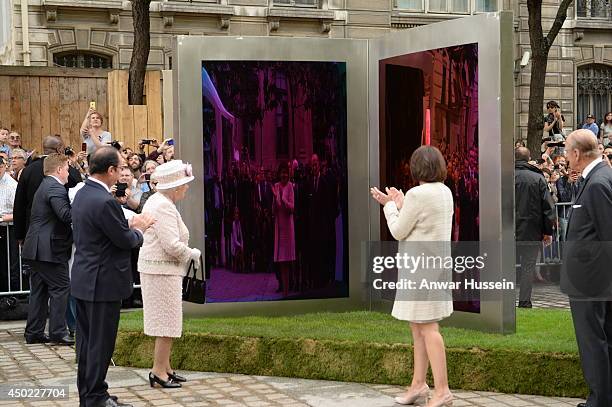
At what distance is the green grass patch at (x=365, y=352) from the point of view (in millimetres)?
7532

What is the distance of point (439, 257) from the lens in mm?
6965

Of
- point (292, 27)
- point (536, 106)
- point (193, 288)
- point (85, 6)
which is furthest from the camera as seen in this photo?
point (292, 27)

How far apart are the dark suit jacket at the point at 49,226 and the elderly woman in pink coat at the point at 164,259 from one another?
221 centimetres

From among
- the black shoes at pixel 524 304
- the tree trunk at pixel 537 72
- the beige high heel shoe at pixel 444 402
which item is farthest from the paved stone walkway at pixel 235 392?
the tree trunk at pixel 537 72

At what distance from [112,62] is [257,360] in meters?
17.5

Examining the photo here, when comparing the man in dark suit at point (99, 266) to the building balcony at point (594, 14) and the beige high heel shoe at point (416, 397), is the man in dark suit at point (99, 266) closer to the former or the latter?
the beige high heel shoe at point (416, 397)

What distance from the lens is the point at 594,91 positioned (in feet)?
98.9

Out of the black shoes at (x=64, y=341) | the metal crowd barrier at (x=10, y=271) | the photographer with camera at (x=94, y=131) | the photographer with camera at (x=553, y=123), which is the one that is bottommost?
the black shoes at (x=64, y=341)

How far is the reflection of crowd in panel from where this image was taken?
9867mm

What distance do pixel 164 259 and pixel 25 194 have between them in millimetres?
3386

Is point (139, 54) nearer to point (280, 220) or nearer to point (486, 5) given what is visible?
point (280, 220)

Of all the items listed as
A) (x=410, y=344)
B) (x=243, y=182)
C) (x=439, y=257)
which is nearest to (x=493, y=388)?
(x=410, y=344)

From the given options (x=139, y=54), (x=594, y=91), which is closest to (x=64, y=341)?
(x=139, y=54)

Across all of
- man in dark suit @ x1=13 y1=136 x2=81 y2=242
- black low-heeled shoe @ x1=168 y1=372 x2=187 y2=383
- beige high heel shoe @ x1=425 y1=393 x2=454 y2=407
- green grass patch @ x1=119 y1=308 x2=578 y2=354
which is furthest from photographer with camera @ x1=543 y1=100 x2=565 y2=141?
beige high heel shoe @ x1=425 y1=393 x2=454 y2=407
